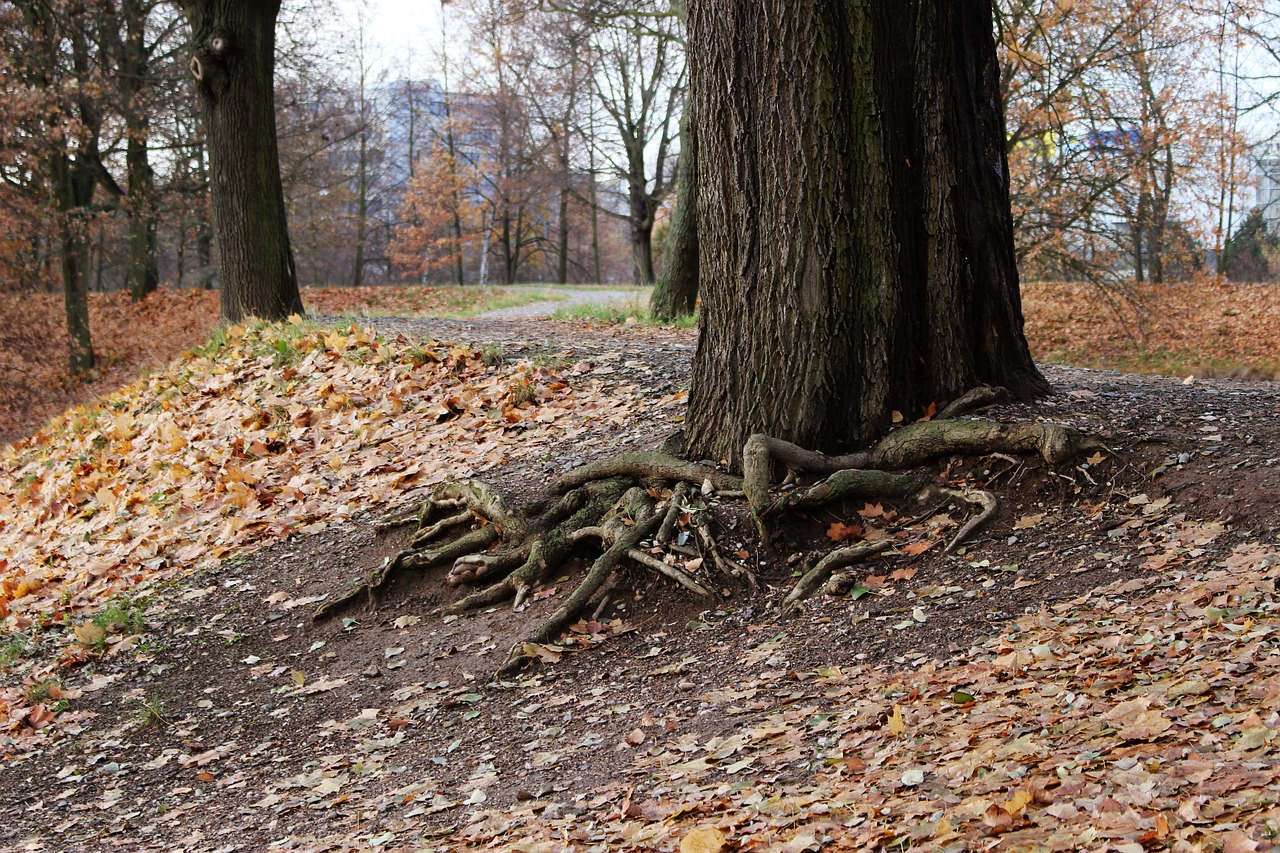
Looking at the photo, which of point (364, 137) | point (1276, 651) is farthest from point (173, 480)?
point (364, 137)

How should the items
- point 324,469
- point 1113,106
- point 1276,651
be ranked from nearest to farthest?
point 1276,651 → point 324,469 → point 1113,106

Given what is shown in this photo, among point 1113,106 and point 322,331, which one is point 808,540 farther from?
point 1113,106

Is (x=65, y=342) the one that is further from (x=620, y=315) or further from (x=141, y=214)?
(x=620, y=315)

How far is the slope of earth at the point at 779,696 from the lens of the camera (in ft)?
9.17

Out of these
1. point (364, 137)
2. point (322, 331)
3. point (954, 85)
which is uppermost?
point (364, 137)

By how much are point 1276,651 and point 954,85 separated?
3.33 metres

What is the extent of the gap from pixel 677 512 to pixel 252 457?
14.5 ft

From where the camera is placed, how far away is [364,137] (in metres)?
35.6

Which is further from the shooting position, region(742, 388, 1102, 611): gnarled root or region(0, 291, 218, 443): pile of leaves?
region(0, 291, 218, 443): pile of leaves

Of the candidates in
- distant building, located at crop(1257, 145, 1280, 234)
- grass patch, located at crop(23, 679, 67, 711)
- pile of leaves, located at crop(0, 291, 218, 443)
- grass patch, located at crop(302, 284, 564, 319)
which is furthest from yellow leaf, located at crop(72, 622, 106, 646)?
distant building, located at crop(1257, 145, 1280, 234)

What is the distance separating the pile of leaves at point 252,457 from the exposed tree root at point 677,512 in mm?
1268

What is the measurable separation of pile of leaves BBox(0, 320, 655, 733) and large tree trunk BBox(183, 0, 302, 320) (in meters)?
1.92

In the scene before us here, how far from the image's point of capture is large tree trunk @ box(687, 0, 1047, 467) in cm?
513

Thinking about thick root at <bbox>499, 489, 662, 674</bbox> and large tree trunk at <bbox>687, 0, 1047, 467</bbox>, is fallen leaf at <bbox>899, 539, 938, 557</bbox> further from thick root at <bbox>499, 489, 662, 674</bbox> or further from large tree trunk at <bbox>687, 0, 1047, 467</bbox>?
thick root at <bbox>499, 489, 662, 674</bbox>
